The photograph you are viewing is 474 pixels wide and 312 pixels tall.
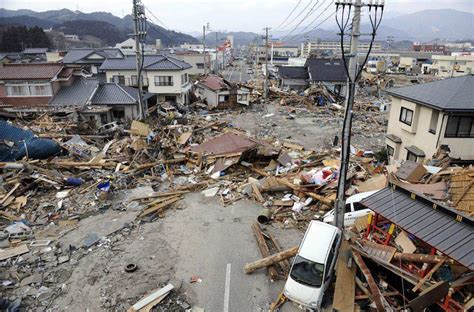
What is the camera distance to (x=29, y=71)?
27.3 meters

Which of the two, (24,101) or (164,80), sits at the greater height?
(164,80)

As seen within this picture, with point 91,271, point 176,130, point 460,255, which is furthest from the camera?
point 176,130

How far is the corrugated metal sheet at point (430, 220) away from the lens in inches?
301

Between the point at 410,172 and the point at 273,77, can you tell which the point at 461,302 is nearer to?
the point at 410,172

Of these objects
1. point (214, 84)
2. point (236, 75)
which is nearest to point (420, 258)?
point (214, 84)

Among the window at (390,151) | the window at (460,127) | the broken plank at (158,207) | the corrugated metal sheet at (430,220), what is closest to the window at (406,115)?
the window at (390,151)

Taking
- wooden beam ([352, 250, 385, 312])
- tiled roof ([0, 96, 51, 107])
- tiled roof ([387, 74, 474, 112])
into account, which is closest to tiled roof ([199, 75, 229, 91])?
tiled roof ([0, 96, 51, 107])

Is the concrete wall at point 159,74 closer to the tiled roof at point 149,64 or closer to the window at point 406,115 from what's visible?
the tiled roof at point 149,64

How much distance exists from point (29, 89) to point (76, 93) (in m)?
3.54

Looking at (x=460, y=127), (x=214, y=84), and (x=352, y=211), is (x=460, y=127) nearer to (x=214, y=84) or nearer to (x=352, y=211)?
(x=352, y=211)

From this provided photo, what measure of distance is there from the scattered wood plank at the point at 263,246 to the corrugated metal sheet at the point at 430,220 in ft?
11.8

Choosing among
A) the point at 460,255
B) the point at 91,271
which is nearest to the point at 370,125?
the point at 460,255

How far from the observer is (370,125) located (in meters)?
32.1

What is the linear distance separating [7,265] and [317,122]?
1106 inches
